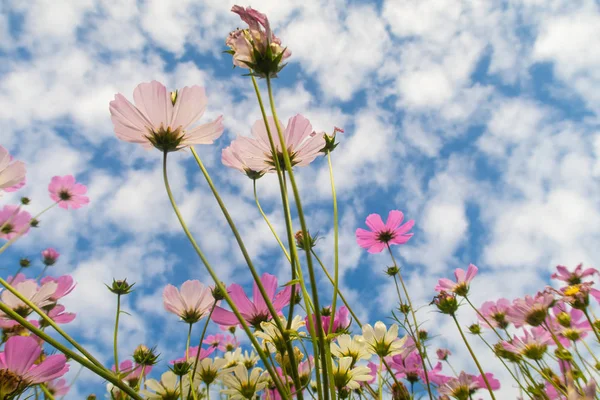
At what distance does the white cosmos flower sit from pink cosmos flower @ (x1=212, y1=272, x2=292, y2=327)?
0.99 feet

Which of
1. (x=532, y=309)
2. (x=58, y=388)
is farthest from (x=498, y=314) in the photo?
(x=58, y=388)

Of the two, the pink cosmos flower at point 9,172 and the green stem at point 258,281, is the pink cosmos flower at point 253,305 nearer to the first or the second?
the green stem at point 258,281

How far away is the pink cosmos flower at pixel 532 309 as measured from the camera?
49.7 inches

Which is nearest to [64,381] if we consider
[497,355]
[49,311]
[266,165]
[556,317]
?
[49,311]

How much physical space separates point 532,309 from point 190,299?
3.51ft

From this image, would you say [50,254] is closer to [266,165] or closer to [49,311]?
[49,311]

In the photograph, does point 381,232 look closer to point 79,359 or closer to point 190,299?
point 190,299

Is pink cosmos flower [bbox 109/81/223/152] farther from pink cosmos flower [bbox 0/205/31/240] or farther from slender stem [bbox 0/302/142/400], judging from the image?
pink cosmos flower [bbox 0/205/31/240]

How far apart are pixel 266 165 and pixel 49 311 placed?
908mm

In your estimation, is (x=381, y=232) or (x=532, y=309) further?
(x=381, y=232)

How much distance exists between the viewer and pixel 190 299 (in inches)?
32.7

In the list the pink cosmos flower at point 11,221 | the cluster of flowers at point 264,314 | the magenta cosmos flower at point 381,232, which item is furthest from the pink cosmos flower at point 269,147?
the pink cosmos flower at point 11,221

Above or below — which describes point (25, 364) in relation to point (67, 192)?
below

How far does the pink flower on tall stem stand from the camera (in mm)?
2510
